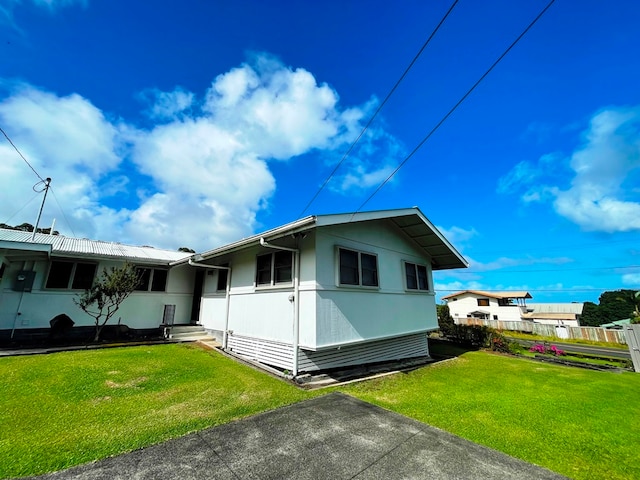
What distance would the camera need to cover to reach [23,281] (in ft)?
28.8

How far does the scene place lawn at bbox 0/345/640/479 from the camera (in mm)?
3000

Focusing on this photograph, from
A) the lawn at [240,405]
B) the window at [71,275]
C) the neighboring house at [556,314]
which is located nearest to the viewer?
the lawn at [240,405]

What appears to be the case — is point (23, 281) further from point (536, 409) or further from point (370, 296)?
point (536, 409)

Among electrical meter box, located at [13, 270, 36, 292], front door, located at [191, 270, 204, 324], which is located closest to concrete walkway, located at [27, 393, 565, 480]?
front door, located at [191, 270, 204, 324]

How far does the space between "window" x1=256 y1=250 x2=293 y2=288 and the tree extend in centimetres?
548

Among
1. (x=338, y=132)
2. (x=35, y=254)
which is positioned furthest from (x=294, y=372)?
(x=35, y=254)

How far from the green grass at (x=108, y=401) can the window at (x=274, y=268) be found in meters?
2.33

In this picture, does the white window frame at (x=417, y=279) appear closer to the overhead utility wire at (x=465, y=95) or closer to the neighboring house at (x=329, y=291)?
the neighboring house at (x=329, y=291)

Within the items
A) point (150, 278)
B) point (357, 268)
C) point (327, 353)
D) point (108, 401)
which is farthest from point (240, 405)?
point (150, 278)

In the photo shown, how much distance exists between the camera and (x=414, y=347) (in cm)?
926

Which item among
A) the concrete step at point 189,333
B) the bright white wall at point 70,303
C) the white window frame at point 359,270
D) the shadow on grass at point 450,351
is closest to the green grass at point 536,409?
the shadow on grass at point 450,351

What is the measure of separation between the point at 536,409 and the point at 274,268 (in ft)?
20.4

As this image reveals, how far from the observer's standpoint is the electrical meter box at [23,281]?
28.7ft

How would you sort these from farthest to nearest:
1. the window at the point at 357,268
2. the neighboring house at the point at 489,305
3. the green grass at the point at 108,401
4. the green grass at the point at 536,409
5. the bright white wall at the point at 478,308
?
the neighboring house at the point at 489,305 < the bright white wall at the point at 478,308 < the window at the point at 357,268 < the green grass at the point at 536,409 < the green grass at the point at 108,401
